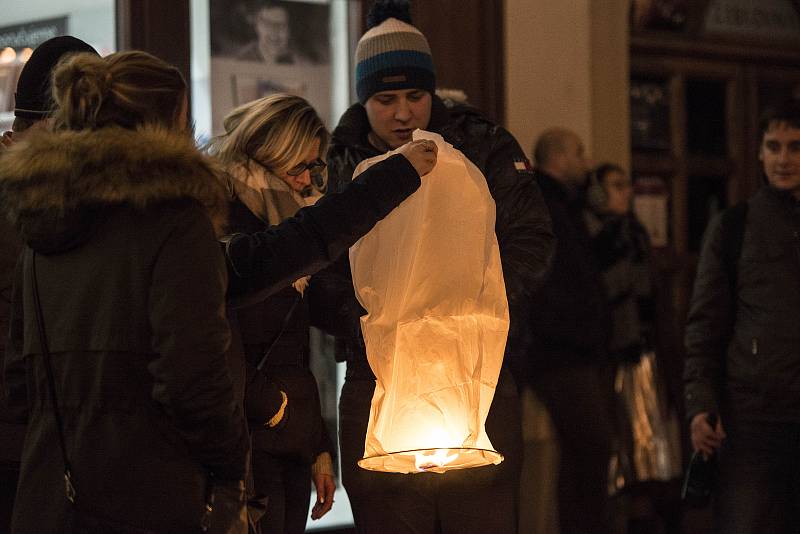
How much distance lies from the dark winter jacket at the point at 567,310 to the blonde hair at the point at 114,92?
2924 mm

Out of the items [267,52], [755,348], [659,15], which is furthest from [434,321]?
[659,15]

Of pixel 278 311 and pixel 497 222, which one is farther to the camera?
pixel 497 222

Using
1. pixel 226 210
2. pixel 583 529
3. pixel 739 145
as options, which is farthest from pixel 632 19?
pixel 226 210

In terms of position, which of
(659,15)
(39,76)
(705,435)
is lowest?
(705,435)

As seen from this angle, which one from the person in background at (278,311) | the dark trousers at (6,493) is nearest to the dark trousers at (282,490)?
the person in background at (278,311)

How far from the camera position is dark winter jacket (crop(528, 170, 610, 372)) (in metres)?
5.28

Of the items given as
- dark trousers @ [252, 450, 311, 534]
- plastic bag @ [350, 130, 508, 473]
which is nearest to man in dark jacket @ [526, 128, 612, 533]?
dark trousers @ [252, 450, 311, 534]

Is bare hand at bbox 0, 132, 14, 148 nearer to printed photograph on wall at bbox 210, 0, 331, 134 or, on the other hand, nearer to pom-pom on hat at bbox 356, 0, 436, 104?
pom-pom on hat at bbox 356, 0, 436, 104

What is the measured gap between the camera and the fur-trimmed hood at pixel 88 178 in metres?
2.42

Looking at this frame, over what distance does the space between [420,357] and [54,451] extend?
35.8 inches

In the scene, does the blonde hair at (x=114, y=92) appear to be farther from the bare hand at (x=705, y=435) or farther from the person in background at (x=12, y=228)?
the bare hand at (x=705, y=435)

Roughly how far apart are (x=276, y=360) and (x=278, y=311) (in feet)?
0.42

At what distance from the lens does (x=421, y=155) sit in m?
2.93

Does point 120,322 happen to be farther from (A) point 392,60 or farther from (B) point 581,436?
(B) point 581,436
